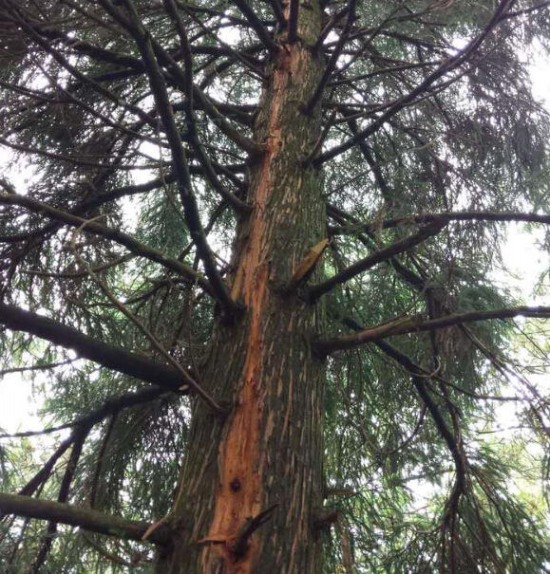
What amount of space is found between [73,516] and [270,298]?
3.40ft

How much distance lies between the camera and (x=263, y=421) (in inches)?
74.8

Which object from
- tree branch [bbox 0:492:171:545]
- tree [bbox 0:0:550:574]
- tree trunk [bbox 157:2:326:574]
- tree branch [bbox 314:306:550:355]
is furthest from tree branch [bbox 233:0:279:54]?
tree branch [bbox 0:492:171:545]

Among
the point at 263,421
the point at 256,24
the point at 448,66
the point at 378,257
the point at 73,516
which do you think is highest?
the point at 256,24

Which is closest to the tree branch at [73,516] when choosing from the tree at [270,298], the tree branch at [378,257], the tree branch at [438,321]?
the tree at [270,298]

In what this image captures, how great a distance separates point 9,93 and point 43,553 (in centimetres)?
243

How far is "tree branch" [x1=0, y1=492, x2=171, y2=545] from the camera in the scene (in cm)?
144

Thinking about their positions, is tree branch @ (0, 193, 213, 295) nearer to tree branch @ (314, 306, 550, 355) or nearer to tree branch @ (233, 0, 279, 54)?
tree branch @ (314, 306, 550, 355)

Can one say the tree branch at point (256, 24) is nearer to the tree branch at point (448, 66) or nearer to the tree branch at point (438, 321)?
the tree branch at point (448, 66)

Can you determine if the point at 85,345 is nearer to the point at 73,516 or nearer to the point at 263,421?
the point at 73,516

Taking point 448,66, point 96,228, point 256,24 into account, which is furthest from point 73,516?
point 256,24

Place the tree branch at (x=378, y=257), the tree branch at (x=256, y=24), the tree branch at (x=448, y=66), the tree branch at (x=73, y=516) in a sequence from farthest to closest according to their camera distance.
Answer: the tree branch at (x=256, y=24)
the tree branch at (x=448, y=66)
the tree branch at (x=378, y=257)
the tree branch at (x=73, y=516)

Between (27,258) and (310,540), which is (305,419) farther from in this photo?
(27,258)

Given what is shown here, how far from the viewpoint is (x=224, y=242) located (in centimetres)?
466

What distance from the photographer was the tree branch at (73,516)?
1437 millimetres
